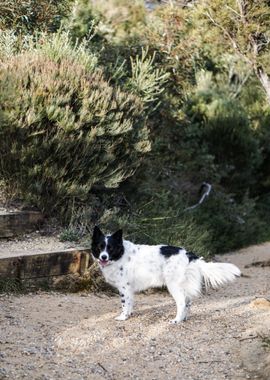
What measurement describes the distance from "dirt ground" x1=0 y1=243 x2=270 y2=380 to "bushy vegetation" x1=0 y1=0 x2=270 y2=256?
6.50 feet

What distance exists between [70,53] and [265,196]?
1076cm

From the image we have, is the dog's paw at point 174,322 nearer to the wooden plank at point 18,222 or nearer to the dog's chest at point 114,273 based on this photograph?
the dog's chest at point 114,273

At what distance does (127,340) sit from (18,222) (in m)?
3.19

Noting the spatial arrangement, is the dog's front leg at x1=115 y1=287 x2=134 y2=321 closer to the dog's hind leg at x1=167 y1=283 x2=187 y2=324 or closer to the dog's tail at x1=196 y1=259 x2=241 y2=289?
the dog's hind leg at x1=167 y1=283 x2=187 y2=324

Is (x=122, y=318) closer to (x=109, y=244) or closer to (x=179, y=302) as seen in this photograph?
(x=179, y=302)

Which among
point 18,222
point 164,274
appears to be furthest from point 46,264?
point 164,274

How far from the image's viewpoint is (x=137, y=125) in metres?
11.0

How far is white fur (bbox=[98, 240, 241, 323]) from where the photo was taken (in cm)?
760

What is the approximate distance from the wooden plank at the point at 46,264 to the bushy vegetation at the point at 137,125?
2.43 ft

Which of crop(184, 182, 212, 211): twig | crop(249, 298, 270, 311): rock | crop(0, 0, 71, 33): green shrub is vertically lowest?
crop(249, 298, 270, 311): rock

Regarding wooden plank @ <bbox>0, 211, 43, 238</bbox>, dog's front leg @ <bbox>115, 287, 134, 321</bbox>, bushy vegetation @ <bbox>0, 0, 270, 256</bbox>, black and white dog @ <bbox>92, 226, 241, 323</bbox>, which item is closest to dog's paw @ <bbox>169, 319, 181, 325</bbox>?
black and white dog @ <bbox>92, 226, 241, 323</bbox>

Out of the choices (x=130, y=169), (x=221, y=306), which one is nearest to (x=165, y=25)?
(x=130, y=169)

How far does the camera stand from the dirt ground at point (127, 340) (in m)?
6.16

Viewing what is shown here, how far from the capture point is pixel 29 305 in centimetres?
792
